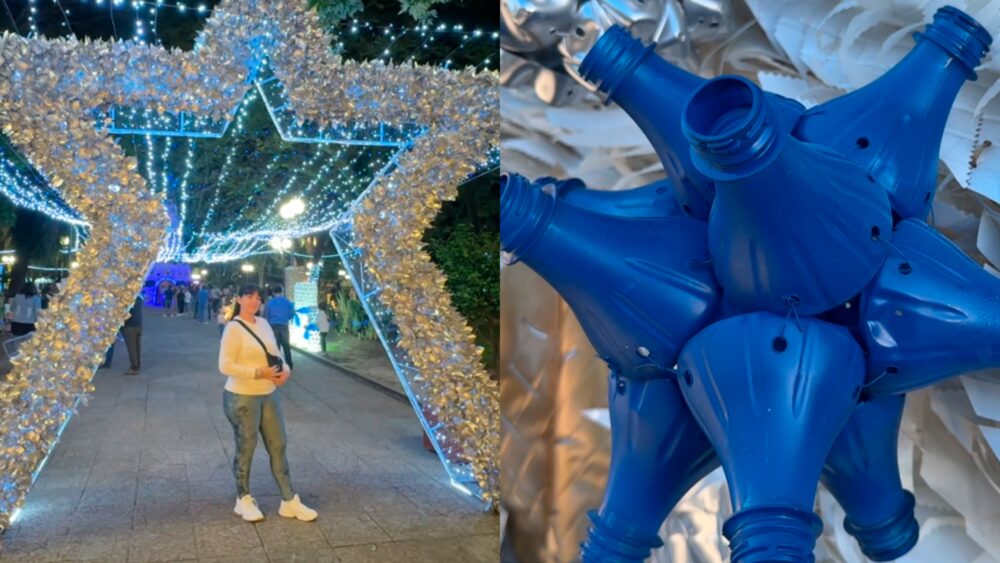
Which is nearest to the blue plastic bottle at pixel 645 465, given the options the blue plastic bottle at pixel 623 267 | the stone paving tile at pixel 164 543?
the blue plastic bottle at pixel 623 267

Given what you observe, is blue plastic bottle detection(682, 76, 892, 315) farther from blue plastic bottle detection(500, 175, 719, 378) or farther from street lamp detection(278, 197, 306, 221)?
street lamp detection(278, 197, 306, 221)

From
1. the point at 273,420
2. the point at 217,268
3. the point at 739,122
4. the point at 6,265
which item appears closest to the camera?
the point at 739,122

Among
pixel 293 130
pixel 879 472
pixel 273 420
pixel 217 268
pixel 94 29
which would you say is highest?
pixel 94 29

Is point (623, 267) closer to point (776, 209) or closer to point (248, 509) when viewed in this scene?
point (776, 209)

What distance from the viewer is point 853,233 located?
0.38m

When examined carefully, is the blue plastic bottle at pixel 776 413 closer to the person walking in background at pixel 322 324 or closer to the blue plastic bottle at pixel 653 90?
the blue plastic bottle at pixel 653 90

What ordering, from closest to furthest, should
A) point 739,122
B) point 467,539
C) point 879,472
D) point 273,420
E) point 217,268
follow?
point 739,122 < point 879,472 < point 217,268 < point 273,420 < point 467,539

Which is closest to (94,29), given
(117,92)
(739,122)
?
(117,92)

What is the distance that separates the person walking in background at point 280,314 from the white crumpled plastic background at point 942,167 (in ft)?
3.40

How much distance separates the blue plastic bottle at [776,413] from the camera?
1.20 ft

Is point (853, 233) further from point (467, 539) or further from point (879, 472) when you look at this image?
point (467, 539)

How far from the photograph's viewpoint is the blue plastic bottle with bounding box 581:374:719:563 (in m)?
0.45

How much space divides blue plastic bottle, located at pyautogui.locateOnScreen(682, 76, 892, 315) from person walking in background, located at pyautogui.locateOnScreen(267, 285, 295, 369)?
1.26m

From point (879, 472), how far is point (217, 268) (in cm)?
128
